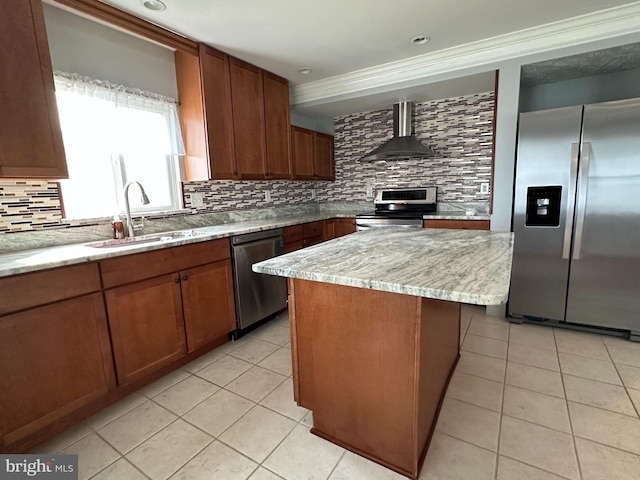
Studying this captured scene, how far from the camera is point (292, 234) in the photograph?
3.04 metres

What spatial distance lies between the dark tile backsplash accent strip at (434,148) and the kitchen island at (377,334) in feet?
7.01

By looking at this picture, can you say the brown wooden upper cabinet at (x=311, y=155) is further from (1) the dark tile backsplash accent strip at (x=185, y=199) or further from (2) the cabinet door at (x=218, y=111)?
(2) the cabinet door at (x=218, y=111)

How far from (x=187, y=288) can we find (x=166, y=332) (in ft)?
0.99

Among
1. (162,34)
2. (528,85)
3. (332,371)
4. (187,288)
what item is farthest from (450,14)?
(187,288)

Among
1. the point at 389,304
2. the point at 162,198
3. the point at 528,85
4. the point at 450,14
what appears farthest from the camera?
the point at 528,85

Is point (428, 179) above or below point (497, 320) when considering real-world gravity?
above

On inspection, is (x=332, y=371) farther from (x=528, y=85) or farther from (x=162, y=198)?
(x=528, y=85)

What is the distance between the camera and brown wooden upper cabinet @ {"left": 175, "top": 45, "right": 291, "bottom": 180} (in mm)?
2521

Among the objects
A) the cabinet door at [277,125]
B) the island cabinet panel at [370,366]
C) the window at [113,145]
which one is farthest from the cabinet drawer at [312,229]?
the island cabinet panel at [370,366]

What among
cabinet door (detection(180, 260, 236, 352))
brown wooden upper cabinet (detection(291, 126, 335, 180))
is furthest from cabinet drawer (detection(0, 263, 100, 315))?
brown wooden upper cabinet (detection(291, 126, 335, 180))

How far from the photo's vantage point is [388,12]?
2.09 meters

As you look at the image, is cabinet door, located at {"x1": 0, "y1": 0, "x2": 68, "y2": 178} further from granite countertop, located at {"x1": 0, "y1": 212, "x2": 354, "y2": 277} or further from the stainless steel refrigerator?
the stainless steel refrigerator

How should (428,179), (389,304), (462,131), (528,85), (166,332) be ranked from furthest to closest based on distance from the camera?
(428,179)
(462,131)
(528,85)
(166,332)
(389,304)

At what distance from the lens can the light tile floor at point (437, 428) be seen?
1318 mm
